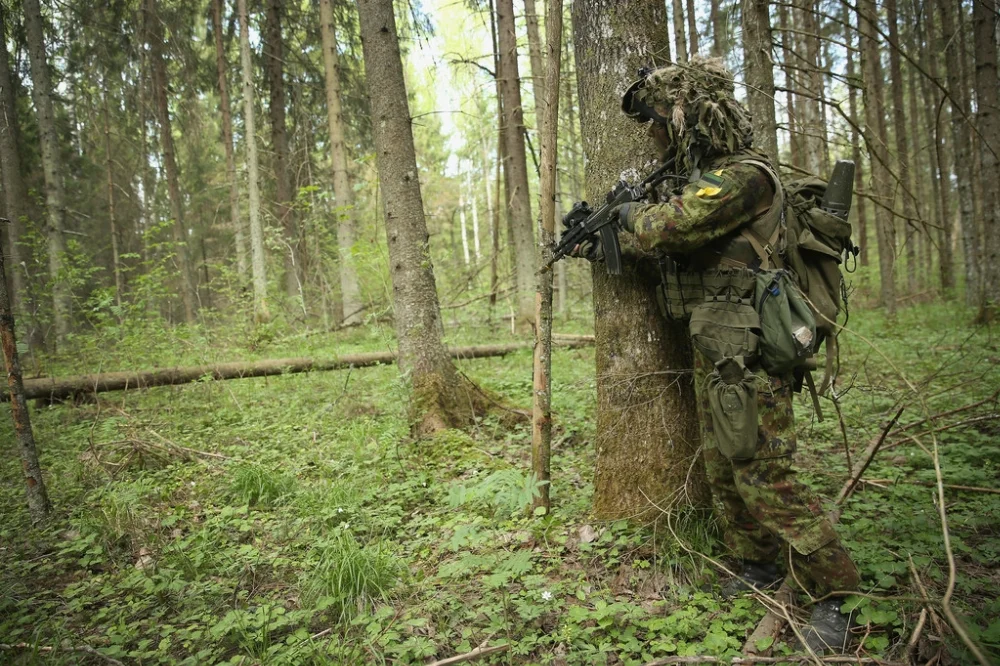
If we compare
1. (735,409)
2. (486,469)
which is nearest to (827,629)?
(735,409)

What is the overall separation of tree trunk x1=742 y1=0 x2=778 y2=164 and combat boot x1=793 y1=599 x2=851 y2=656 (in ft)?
11.9

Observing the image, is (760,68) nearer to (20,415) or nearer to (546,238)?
(546,238)

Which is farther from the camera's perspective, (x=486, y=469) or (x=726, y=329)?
(x=486, y=469)

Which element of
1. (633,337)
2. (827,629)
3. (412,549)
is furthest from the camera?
(412,549)

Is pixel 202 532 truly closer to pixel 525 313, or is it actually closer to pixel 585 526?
pixel 585 526

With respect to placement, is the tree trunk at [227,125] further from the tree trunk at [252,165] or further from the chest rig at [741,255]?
the chest rig at [741,255]

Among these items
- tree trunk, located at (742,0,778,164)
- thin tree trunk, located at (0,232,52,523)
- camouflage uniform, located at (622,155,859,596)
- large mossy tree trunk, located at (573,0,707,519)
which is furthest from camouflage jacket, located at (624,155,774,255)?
thin tree trunk, located at (0,232,52,523)

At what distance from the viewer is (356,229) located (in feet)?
48.0

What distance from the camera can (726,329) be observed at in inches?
103

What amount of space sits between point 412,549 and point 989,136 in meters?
10.1

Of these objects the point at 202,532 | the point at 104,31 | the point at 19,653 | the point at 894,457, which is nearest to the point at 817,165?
the point at 894,457

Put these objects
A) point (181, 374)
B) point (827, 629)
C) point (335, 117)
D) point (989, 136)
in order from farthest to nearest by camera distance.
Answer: point (335, 117) → point (989, 136) → point (181, 374) → point (827, 629)

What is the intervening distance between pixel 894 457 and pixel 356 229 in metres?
13.2

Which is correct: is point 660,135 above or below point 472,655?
above
